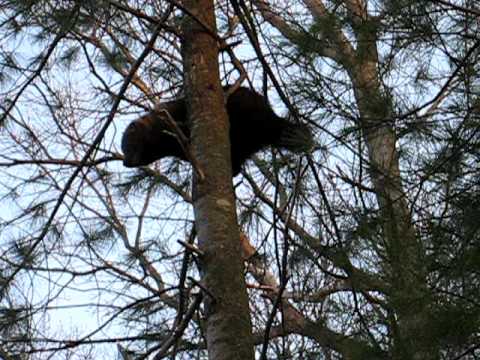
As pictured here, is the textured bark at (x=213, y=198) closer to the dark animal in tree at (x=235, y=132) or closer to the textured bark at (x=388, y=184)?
the textured bark at (x=388, y=184)

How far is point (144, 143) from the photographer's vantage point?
397 centimetres

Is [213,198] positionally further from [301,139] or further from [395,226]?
[395,226]

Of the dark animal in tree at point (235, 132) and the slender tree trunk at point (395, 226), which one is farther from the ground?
the dark animal in tree at point (235, 132)

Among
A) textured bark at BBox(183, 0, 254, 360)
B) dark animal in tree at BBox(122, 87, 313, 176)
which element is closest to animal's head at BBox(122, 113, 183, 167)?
dark animal in tree at BBox(122, 87, 313, 176)

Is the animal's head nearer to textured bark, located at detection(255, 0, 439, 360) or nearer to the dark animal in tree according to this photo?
the dark animal in tree

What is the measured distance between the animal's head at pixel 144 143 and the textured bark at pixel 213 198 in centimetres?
136

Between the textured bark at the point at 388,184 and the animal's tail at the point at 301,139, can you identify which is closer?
the textured bark at the point at 388,184

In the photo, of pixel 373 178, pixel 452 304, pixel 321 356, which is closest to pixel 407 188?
pixel 373 178

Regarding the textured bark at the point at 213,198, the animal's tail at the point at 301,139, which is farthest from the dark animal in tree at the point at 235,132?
the textured bark at the point at 213,198

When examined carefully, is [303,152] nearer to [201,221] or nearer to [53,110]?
[201,221]

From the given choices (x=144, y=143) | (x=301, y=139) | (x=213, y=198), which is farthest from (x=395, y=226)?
(x=144, y=143)

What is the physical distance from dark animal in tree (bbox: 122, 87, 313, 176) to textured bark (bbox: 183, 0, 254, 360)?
642 mm

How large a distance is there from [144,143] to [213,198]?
6.00 ft

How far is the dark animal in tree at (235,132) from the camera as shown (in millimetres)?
3465
